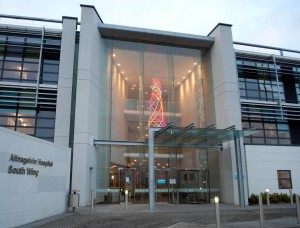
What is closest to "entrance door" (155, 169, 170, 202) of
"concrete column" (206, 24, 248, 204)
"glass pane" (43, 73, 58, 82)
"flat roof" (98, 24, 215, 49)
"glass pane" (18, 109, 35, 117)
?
"concrete column" (206, 24, 248, 204)

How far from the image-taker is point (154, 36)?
72.2 ft

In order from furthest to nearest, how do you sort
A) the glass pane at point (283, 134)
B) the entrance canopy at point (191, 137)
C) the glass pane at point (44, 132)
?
the glass pane at point (283, 134), the glass pane at point (44, 132), the entrance canopy at point (191, 137)

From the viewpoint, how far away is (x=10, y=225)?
9.66m

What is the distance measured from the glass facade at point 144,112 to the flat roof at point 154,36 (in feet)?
1.59

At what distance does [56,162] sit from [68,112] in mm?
5381

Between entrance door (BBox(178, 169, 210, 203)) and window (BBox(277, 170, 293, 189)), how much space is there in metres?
5.85

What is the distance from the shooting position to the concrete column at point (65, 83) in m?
18.2

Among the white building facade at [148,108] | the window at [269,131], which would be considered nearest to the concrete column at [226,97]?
the white building facade at [148,108]

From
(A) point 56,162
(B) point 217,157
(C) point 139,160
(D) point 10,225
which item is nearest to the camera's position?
(D) point 10,225

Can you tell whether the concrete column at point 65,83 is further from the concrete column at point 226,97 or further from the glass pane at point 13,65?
the concrete column at point 226,97

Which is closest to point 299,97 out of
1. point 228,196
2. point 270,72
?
point 270,72

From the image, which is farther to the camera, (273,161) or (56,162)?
(273,161)

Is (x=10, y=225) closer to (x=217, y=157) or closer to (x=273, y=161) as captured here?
(x=217, y=157)

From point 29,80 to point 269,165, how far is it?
61.5 feet
